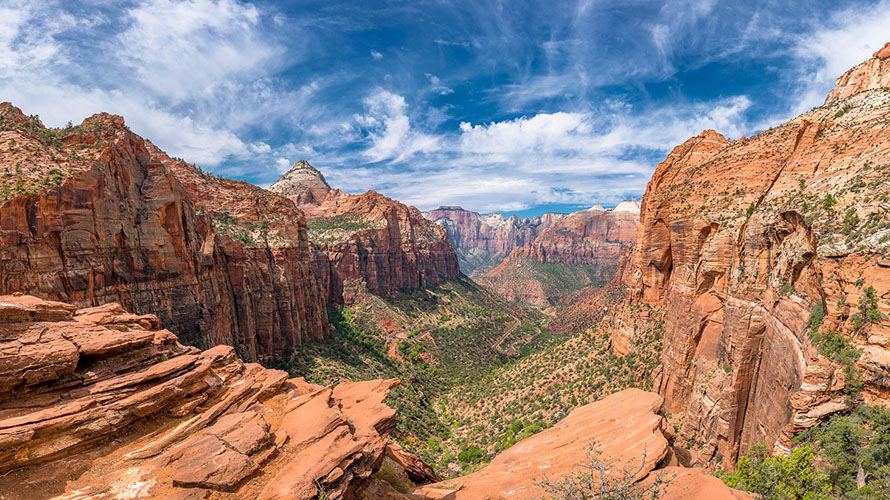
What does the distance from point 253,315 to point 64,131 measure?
86.0 feet

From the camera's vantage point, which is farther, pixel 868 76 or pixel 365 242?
pixel 365 242

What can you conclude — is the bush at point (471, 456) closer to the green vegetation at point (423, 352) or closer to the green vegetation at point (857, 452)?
the green vegetation at point (423, 352)

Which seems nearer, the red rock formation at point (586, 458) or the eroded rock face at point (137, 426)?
the eroded rock face at point (137, 426)

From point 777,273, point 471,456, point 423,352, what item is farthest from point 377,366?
point 777,273

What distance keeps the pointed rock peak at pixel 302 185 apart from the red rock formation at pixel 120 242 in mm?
82385

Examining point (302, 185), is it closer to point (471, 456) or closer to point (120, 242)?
point (120, 242)

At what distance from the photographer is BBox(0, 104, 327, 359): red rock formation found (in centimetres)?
2184

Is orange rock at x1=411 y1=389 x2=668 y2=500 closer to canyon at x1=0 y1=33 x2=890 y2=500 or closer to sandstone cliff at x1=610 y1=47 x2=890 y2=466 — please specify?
canyon at x1=0 y1=33 x2=890 y2=500

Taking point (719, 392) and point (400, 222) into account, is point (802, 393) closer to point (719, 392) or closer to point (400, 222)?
point (719, 392)

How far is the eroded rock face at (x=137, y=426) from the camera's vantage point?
8414 mm

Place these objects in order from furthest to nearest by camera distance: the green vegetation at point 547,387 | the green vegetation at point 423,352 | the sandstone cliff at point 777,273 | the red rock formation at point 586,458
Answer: the green vegetation at point 423,352
the green vegetation at point 547,387
the sandstone cliff at point 777,273
the red rock formation at point 586,458

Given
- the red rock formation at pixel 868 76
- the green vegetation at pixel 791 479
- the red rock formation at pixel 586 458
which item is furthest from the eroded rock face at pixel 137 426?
the red rock formation at pixel 868 76

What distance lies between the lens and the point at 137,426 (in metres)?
10.4

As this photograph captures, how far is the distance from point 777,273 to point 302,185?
447ft
